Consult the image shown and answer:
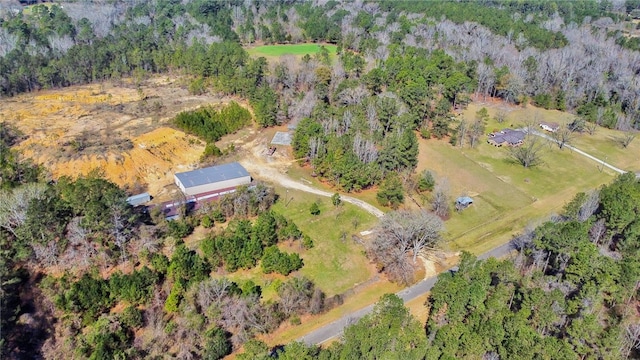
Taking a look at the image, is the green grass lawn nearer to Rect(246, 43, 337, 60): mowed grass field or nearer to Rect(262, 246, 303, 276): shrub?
Rect(262, 246, 303, 276): shrub

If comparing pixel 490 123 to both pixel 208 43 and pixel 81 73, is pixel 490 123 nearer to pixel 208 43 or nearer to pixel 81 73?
pixel 208 43

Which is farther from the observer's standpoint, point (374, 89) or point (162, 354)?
point (374, 89)

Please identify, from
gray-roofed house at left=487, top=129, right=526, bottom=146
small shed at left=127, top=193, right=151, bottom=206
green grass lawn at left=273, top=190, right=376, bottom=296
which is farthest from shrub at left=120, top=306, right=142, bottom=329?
gray-roofed house at left=487, top=129, right=526, bottom=146

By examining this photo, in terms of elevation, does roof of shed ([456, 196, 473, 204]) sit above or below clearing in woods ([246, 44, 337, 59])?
below

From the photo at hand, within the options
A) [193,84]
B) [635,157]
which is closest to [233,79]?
[193,84]

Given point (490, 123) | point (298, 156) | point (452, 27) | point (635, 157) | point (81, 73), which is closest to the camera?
point (298, 156)

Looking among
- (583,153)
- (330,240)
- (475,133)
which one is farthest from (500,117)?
(330,240)
